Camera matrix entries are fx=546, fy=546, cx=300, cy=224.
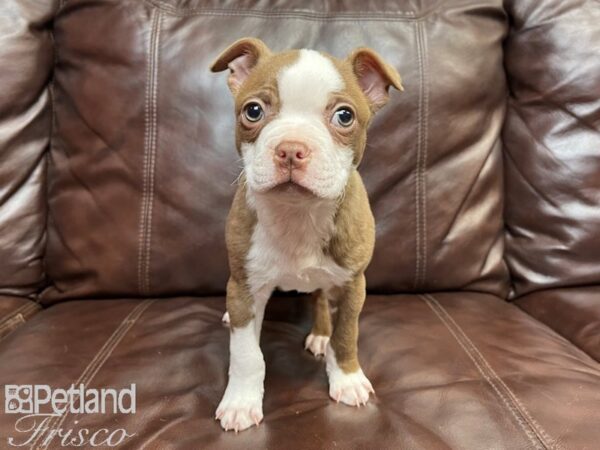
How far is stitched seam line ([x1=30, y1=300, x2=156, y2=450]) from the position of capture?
3.46 ft

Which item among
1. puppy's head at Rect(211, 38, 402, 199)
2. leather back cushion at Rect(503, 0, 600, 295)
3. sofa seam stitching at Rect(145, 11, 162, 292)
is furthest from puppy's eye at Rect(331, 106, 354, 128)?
leather back cushion at Rect(503, 0, 600, 295)

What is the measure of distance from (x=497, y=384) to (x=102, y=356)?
2.98 feet

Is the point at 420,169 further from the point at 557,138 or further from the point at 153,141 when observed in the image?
the point at 153,141

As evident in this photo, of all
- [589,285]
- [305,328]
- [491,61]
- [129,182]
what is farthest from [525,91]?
[129,182]

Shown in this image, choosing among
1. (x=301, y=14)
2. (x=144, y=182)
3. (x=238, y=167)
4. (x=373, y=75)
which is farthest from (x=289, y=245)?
(x=301, y=14)

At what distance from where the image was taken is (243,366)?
1143mm

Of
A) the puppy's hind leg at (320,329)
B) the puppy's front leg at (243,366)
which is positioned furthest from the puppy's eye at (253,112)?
the puppy's hind leg at (320,329)

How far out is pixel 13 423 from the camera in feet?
3.50

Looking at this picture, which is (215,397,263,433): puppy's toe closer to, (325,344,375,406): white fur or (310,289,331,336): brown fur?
(325,344,375,406): white fur

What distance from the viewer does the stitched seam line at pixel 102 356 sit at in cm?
105

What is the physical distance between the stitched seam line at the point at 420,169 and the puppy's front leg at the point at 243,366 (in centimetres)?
61

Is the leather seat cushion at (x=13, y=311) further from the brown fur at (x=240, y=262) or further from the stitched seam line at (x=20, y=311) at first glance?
the brown fur at (x=240, y=262)

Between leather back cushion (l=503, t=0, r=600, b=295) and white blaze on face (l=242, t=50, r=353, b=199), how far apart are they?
2.82ft

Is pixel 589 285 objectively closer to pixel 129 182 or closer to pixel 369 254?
pixel 369 254
